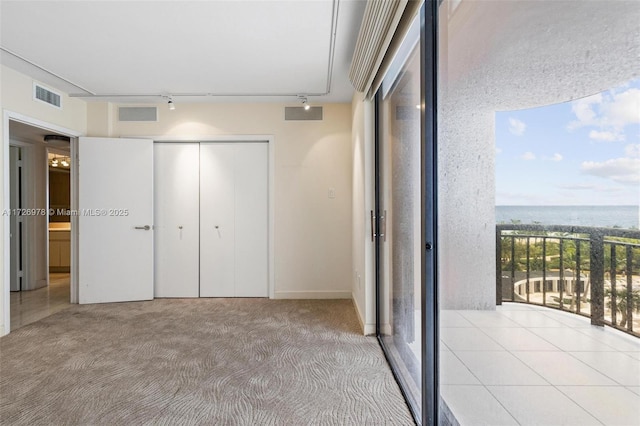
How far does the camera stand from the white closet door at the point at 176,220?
4.44 meters

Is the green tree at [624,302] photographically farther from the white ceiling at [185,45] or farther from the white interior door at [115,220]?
the white interior door at [115,220]

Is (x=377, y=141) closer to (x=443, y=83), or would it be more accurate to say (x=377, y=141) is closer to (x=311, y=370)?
(x=443, y=83)

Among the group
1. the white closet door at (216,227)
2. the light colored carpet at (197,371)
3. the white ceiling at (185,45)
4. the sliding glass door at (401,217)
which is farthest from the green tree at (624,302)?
the white closet door at (216,227)

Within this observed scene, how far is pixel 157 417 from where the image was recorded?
1871mm

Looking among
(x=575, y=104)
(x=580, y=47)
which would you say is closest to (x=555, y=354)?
(x=575, y=104)

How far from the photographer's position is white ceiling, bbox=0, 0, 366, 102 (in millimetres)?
2332

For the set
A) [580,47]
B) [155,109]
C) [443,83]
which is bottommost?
[580,47]

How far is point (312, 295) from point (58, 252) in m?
5.20

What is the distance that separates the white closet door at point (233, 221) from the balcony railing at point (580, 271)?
370 centimetres

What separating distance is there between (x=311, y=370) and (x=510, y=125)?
6.75 feet

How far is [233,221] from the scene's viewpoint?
14.6 feet

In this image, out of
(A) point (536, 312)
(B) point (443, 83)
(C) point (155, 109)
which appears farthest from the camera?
(C) point (155, 109)

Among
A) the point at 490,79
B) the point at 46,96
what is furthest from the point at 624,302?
the point at 46,96

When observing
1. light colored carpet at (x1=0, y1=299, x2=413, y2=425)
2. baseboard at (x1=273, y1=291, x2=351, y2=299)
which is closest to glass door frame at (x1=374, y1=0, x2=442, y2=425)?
light colored carpet at (x1=0, y1=299, x2=413, y2=425)
